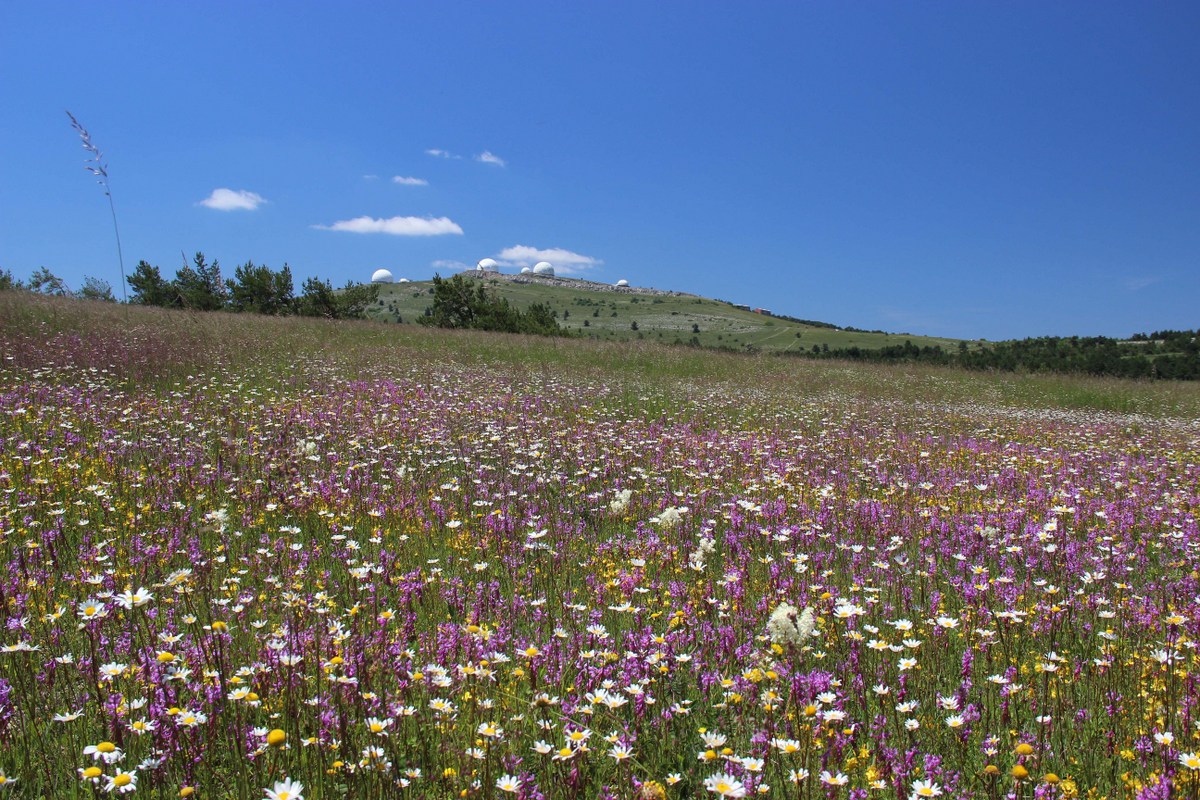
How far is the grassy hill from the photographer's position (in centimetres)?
9517

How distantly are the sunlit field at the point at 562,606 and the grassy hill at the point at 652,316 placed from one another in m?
68.1

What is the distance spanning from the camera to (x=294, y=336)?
19.6m

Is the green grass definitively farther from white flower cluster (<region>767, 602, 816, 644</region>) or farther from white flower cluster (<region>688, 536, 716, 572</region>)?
white flower cluster (<region>767, 602, 816, 644</region>)

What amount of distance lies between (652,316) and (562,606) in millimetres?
125088

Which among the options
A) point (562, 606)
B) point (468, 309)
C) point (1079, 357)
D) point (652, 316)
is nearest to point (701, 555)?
point (562, 606)

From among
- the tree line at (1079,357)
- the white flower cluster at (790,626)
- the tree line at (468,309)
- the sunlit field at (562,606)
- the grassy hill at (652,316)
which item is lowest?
the sunlit field at (562,606)

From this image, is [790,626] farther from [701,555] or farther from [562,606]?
[562,606]

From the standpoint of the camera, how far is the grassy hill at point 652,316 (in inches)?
3747

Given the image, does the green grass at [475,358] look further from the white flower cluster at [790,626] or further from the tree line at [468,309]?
the tree line at [468,309]

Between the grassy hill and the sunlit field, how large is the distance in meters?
68.1

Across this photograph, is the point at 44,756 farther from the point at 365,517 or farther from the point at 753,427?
the point at 753,427

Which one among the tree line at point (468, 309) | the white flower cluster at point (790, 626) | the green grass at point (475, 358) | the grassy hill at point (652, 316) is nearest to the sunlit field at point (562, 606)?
the white flower cluster at point (790, 626)

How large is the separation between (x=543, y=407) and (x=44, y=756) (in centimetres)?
1005

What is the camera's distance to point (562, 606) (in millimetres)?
4227
